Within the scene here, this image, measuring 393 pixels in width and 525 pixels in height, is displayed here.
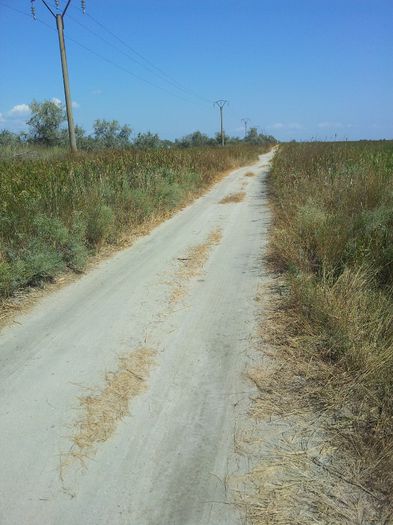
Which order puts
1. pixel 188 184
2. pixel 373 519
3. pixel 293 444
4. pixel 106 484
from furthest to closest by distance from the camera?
pixel 188 184 → pixel 293 444 → pixel 106 484 → pixel 373 519

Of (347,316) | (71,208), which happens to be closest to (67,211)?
(71,208)

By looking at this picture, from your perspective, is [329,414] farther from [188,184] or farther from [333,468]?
[188,184]

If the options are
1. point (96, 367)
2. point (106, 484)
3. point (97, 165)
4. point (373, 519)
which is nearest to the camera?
point (373, 519)

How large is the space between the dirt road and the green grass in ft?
1.63

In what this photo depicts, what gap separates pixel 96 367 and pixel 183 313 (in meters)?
1.38

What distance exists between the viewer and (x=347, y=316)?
387 centimetres

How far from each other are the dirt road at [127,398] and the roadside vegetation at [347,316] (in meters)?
0.53

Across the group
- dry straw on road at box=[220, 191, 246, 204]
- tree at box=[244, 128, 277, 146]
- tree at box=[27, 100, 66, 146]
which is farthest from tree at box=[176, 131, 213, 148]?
dry straw on road at box=[220, 191, 246, 204]

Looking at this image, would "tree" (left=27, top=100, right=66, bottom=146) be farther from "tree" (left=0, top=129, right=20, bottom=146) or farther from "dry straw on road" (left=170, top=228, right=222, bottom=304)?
"dry straw on road" (left=170, top=228, right=222, bottom=304)

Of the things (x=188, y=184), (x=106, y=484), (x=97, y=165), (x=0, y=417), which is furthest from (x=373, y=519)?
(x=188, y=184)

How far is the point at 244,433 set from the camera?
283 centimetres

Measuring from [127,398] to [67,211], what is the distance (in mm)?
4835

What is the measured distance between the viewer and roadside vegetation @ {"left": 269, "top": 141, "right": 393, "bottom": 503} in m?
2.77

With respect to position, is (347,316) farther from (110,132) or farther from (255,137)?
(255,137)
